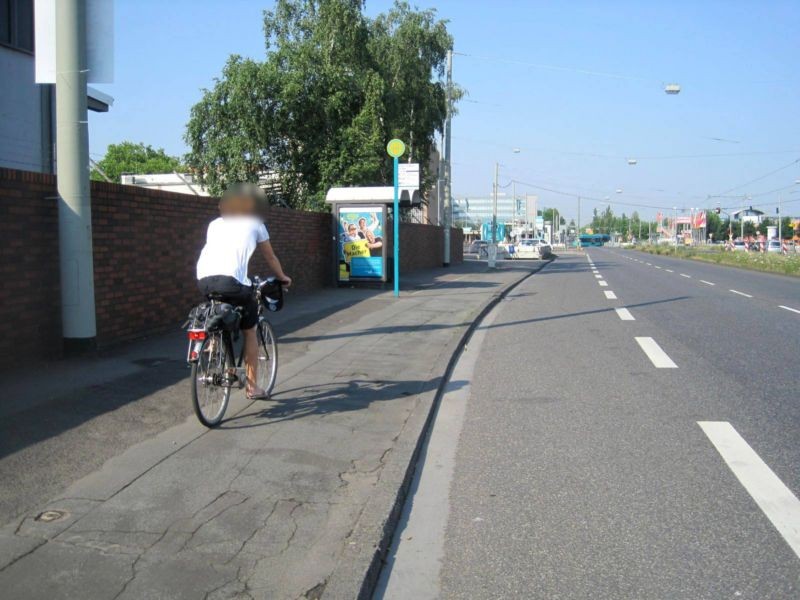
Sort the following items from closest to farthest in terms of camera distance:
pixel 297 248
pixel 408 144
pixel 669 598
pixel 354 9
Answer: pixel 669 598, pixel 297 248, pixel 354 9, pixel 408 144

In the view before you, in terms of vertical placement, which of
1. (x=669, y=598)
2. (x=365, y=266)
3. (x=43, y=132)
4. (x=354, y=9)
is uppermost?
(x=354, y=9)

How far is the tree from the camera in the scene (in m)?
67.1

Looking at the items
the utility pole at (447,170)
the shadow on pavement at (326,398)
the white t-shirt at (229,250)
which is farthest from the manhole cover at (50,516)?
the utility pole at (447,170)

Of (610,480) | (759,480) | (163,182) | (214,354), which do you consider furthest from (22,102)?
(163,182)

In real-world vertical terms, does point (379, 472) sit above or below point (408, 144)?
below

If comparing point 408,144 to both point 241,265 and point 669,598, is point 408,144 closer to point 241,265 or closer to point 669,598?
point 241,265

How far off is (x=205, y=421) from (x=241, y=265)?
1.20 m

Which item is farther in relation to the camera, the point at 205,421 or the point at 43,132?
the point at 43,132

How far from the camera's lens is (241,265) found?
5805 mm

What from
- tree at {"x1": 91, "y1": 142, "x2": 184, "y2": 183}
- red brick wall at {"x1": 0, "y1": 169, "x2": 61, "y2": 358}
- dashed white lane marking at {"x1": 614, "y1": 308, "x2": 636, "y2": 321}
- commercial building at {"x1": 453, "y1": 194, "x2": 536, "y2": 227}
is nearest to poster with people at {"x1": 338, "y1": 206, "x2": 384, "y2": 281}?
dashed white lane marking at {"x1": 614, "y1": 308, "x2": 636, "y2": 321}

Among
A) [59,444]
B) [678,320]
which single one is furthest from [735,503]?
[678,320]

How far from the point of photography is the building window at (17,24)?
46.1 feet

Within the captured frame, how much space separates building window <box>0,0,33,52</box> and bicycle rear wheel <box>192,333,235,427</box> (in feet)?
36.6

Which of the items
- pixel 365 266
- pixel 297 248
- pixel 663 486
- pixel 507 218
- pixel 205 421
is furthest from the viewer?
pixel 507 218
